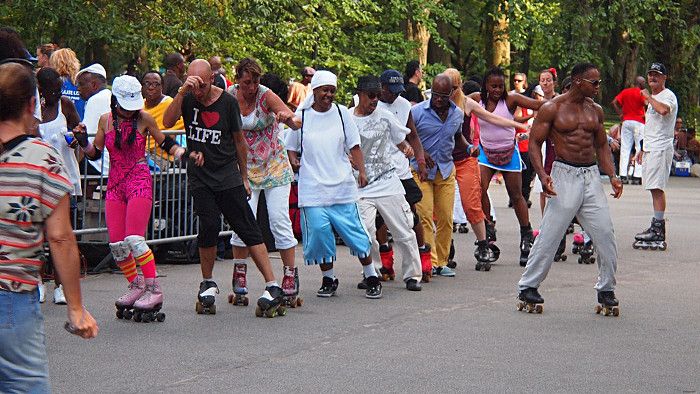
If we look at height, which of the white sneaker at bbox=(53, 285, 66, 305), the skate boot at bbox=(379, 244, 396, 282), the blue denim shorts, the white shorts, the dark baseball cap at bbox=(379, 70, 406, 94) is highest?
the dark baseball cap at bbox=(379, 70, 406, 94)

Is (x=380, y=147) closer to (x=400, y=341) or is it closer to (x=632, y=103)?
(x=400, y=341)

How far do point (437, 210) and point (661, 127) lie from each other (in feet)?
14.7

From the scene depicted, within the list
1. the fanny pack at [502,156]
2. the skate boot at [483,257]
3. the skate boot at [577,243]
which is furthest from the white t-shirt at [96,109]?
the skate boot at [577,243]

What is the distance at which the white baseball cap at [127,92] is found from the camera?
9820 millimetres

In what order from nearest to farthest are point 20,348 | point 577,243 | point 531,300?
point 20,348, point 531,300, point 577,243

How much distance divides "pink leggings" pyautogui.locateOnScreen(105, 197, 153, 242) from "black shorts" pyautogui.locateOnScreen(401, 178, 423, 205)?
9.92 ft

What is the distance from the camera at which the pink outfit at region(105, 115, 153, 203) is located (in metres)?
9.83

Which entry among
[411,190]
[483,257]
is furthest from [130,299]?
[483,257]

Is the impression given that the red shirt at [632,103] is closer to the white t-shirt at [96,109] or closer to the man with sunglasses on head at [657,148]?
the man with sunglasses on head at [657,148]

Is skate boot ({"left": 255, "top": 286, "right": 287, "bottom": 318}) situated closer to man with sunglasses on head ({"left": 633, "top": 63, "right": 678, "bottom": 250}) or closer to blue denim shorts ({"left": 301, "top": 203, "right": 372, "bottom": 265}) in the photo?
blue denim shorts ({"left": 301, "top": 203, "right": 372, "bottom": 265})

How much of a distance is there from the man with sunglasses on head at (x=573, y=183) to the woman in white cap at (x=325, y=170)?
1444 mm

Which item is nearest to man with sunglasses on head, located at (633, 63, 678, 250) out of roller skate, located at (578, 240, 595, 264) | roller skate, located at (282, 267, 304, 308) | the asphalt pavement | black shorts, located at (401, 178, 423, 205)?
roller skate, located at (578, 240, 595, 264)

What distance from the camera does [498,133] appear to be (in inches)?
562

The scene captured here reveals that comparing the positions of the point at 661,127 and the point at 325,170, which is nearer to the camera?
the point at 325,170
